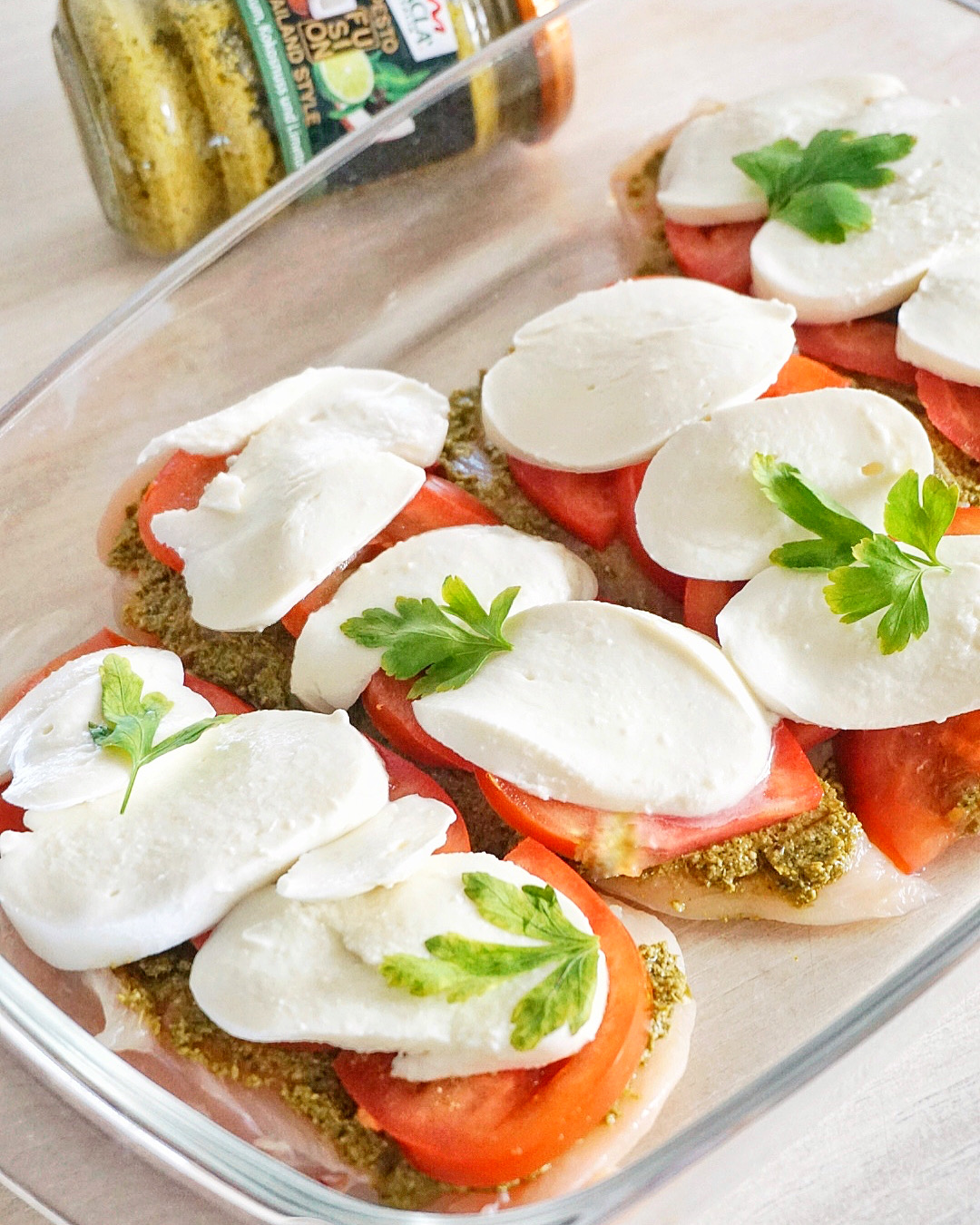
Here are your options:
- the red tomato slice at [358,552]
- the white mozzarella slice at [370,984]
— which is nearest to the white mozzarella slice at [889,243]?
the red tomato slice at [358,552]

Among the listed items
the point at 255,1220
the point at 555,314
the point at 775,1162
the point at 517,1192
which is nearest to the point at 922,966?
the point at 775,1162

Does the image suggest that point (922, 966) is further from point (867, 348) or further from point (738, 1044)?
point (867, 348)

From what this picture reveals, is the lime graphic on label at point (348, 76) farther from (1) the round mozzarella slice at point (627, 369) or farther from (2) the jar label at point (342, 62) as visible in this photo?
(1) the round mozzarella slice at point (627, 369)

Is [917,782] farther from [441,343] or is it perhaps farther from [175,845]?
[441,343]

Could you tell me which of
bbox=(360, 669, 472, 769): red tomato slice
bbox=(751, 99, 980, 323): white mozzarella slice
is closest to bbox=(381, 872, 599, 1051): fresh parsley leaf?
bbox=(360, 669, 472, 769): red tomato slice

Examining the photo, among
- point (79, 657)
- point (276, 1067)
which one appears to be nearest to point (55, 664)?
point (79, 657)

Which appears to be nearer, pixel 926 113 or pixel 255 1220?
pixel 255 1220
